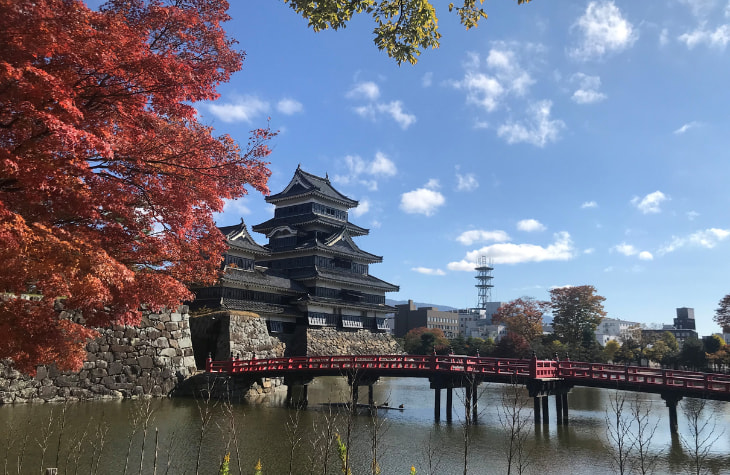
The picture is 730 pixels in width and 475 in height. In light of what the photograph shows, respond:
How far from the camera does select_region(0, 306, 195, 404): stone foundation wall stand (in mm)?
19812

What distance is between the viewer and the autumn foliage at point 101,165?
6047mm

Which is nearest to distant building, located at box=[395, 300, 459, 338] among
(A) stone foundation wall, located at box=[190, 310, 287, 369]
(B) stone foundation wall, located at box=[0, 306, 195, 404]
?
(A) stone foundation wall, located at box=[190, 310, 287, 369]

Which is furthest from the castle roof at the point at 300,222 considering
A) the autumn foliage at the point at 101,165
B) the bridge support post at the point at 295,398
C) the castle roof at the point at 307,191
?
the autumn foliage at the point at 101,165

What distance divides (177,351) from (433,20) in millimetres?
22627

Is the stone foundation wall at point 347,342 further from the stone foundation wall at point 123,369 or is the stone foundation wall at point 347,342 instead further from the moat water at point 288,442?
the moat water at point 288,442

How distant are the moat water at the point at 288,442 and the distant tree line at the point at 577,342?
71.5 ft

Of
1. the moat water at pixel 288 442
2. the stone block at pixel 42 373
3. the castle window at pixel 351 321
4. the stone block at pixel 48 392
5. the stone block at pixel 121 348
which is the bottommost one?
the moat water at pixel 288 442

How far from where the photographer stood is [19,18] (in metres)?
5.99

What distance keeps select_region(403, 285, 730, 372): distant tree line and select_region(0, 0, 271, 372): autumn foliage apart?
34763 mm

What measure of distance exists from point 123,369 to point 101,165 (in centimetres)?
1864

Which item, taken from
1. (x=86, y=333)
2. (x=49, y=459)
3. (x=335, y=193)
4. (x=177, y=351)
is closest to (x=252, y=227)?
(x=335, y=193)

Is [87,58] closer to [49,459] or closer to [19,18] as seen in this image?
[19,18]

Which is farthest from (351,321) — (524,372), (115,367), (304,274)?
(524,372)

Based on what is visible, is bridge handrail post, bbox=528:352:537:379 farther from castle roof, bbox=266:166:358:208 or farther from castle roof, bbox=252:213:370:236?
A: castle roof, bbox=266:166:358:208
